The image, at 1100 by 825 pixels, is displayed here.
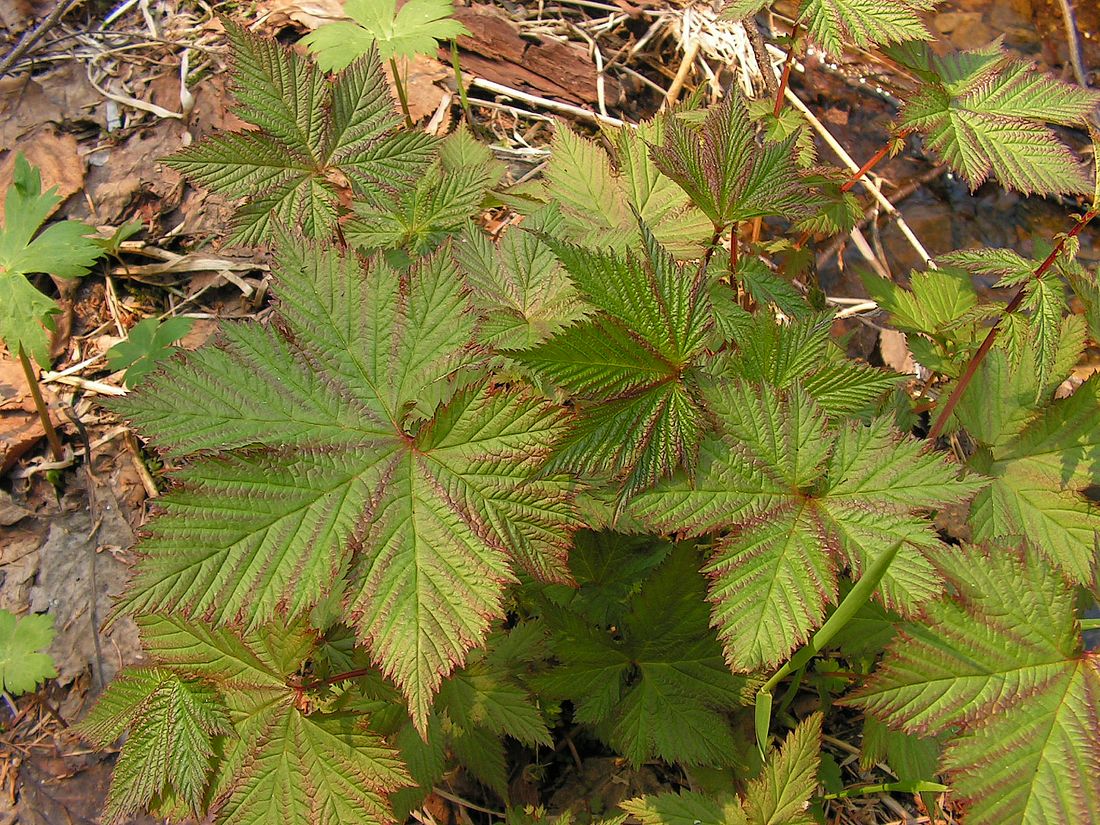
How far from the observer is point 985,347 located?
2.04 m

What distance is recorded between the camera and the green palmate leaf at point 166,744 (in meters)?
1.65

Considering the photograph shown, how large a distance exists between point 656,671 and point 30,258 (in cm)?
224

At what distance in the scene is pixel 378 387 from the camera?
163 cm

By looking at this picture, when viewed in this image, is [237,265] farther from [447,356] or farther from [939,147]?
[939,147]

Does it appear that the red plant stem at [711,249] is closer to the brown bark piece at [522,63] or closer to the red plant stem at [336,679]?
the red plant stem at [336,679]

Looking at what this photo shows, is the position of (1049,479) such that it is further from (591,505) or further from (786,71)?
(786,71)

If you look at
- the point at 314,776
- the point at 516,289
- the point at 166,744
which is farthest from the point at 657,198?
the point at 166,744

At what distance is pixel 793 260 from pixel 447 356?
1459 millimetres

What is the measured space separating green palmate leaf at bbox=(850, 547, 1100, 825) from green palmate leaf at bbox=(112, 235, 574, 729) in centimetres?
75

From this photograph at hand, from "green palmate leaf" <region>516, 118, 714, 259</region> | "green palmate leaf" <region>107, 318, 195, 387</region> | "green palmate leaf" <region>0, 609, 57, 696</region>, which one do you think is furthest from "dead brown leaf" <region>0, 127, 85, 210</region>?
"green palmate leaf" <region>516, 118, 714, 259</region>

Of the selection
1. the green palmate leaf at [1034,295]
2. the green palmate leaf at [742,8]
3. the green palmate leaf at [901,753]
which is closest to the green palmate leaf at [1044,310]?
the green palmate leaf at [1034,295]

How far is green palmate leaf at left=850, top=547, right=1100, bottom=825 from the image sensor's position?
1479 mm

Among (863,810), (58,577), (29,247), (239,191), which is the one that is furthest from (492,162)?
(863,810)

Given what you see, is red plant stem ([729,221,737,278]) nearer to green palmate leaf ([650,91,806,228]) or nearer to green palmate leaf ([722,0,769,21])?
green palmate leaf ([650,91,806,228])
